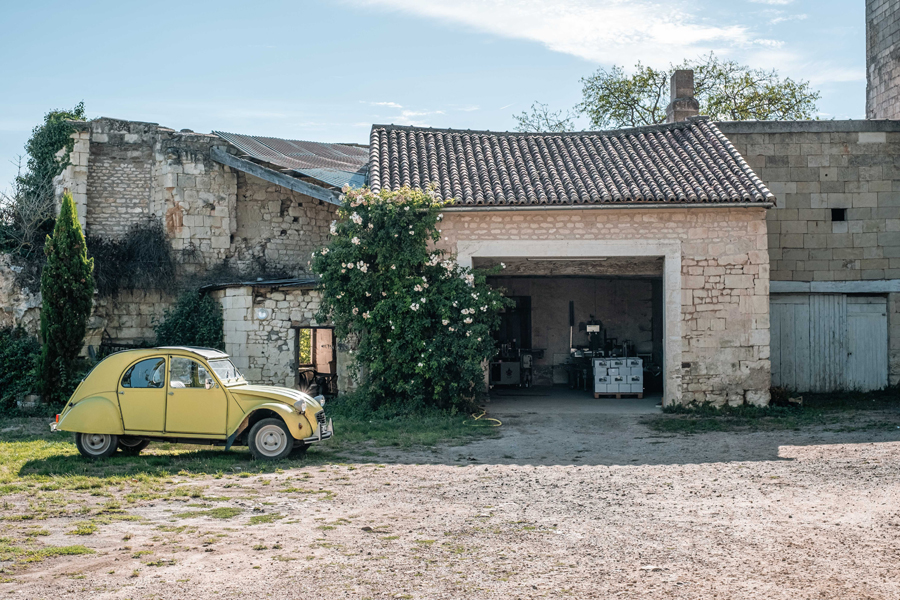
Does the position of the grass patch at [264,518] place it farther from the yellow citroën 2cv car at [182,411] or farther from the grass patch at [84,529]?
the yellow citroën 2cv car at [182,411]

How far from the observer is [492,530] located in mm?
5844

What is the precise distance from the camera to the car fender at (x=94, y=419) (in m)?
8.87

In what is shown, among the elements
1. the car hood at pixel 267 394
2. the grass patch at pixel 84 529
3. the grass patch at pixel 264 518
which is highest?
the car hood at pixel 267 394

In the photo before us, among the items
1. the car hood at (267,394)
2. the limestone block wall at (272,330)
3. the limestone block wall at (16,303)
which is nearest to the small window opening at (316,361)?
the limestone block wall at (272,330)

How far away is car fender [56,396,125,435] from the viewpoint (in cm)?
887

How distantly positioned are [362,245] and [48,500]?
6983 mm

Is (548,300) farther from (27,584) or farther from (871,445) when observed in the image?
(27,584)

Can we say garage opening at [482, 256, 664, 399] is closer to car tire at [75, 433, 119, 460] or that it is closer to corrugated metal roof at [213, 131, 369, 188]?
corrugated metal roof at [213, 131, 369, 188]

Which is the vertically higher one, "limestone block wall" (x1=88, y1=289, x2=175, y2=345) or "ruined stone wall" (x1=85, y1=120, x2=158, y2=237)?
"ruined stone wall" (x1=85, y1=120, x2=158, y2=237)

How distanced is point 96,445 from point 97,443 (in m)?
0.03

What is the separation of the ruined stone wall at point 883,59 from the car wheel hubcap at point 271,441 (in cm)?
1694

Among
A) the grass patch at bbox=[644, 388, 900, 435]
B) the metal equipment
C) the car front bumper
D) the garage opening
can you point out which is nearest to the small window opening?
the metal equipment

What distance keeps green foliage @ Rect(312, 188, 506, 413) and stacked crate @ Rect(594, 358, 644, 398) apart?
3.61 m

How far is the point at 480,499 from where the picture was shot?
700 centimetres
